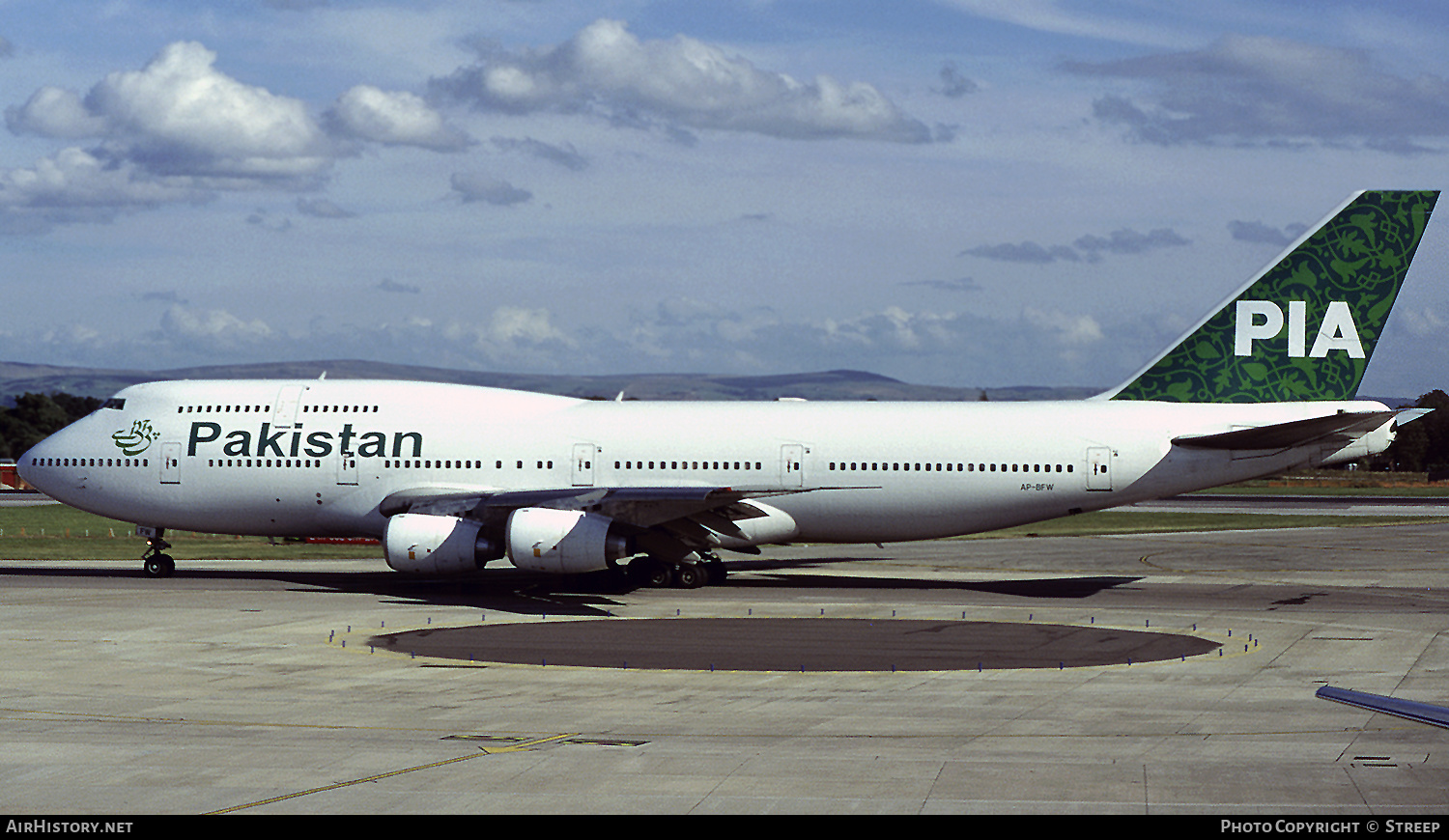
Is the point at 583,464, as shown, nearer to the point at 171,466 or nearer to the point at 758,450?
the point at 758,450

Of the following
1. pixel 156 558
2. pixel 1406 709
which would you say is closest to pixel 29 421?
pixel 156 558

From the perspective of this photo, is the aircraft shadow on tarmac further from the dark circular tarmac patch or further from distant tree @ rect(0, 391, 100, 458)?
distant tree @ rect(0, 391, 100, 458)

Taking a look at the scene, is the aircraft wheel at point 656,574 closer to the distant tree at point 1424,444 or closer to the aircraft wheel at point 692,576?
the aircraft wheel at point 692,576

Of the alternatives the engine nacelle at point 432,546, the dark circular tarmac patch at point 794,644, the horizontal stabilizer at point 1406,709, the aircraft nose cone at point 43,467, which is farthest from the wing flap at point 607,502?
the horizontal stabilizer at point 1406,709

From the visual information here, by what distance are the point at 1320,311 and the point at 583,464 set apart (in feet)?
67.8

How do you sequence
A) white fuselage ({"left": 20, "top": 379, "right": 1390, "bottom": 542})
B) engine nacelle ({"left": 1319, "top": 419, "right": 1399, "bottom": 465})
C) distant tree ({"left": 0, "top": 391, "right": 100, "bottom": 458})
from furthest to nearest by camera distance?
distant tree ({"left": 0, "top": 391, "right": 100, "bottom": 458})
white fuselage ({"left": 20, "top": 379, "right": 1390, "bottom": 542})
engine nacelle ({"left": 1319, "top": 419, "right": 1399, "bottom": 465})

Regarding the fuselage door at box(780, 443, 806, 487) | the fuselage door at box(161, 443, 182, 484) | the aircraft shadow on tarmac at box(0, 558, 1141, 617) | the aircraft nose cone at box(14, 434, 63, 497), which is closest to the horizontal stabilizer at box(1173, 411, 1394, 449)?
the aircraft shadow on tarmac at box(0, 558, 1141, 617)

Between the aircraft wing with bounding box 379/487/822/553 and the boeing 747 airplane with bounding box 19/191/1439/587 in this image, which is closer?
the aircraft wing with bounding box 379/487/822/553

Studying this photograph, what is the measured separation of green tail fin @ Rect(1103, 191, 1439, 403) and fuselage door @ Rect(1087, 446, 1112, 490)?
293 cm

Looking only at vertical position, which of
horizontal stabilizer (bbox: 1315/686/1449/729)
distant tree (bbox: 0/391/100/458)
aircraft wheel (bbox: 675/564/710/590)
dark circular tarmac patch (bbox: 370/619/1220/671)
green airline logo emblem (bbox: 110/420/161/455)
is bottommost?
dark circular tarmac patch (bbox: 370/619/1220/671)

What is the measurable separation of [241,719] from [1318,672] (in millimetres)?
17654

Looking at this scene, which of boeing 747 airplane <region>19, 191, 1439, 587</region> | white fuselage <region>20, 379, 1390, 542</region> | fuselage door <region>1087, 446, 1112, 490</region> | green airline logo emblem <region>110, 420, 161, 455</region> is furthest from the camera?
green airline logo emblem <region>110, 420, 161, 455</region>

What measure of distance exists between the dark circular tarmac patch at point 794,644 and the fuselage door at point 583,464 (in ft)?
27.9

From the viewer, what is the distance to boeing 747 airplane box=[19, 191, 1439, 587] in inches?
1501
